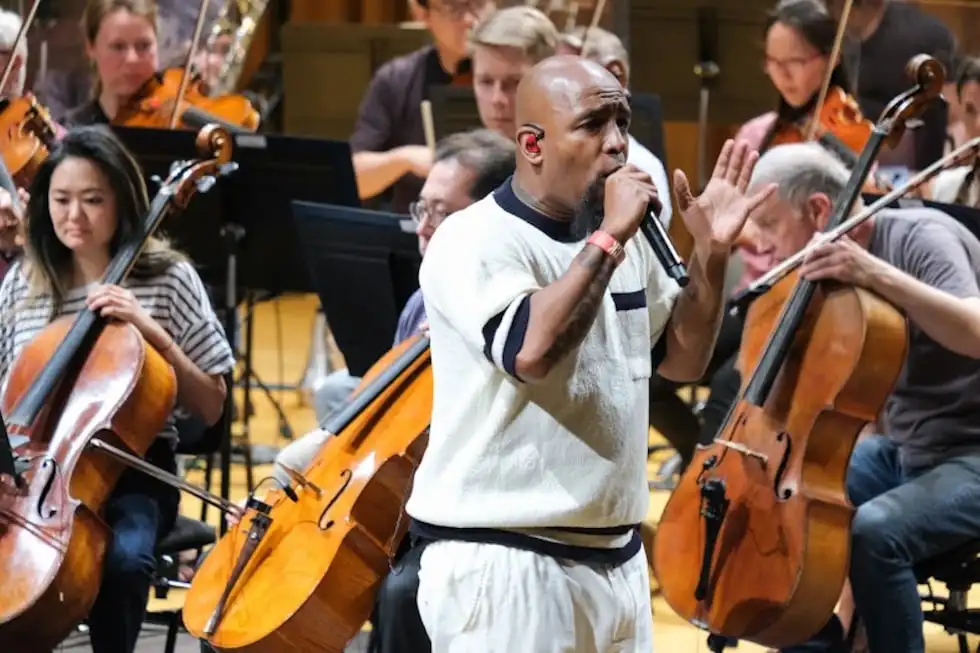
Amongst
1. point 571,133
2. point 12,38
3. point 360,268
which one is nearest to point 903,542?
point 360,268

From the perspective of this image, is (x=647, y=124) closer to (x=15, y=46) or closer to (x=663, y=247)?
(x=15, y=46)

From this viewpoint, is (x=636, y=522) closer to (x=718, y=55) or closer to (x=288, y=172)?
(x=288, y=172)

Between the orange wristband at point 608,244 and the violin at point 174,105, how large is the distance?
261 centimetres

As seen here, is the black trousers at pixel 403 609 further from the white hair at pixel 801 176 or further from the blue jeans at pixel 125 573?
the white hair at pixel 801 176

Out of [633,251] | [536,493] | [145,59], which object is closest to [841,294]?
[633,251]

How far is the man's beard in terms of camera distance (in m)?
2.04

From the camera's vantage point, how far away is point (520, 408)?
6.74 ft

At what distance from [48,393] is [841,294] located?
1.46 metres

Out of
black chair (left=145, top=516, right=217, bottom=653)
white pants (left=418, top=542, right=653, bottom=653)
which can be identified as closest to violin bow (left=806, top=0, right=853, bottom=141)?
black chair (left=145, top=516, right=217, bottom=653)

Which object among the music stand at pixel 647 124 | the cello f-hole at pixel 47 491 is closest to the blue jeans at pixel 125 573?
the cello f-hole at pixel 47 491

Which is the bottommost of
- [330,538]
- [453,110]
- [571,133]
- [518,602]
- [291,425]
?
[291,425]

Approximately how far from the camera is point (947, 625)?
3256mm

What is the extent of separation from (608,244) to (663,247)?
0.34 feet

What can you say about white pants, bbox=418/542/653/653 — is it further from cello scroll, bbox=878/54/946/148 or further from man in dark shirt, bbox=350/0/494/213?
man in dark shirt, bbox=350/0/494/213
